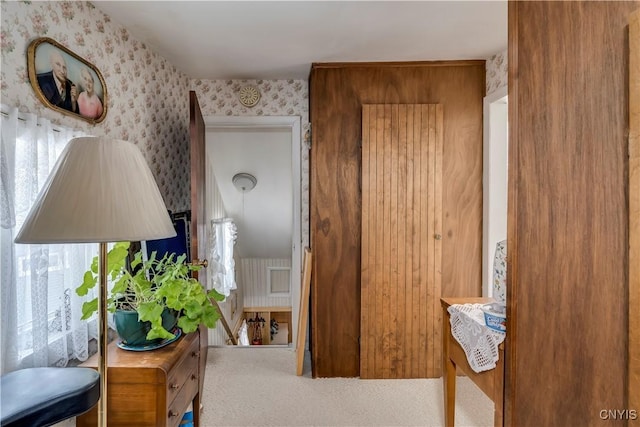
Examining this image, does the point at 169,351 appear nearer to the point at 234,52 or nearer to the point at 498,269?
the point at 498,269

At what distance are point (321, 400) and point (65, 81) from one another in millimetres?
2295

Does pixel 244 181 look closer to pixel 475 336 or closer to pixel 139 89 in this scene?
pixel 139 89

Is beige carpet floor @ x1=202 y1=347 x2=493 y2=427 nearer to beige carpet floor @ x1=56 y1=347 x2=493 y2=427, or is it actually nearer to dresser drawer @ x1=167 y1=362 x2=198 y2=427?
beige carpet floor @ x1=56 y1=347 x2=493 y2=427

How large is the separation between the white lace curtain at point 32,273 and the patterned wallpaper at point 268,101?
5.04 ft

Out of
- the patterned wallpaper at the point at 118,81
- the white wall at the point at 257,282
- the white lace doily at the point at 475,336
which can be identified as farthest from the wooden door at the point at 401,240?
the white wall at the point at 257,282

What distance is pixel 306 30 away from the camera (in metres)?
2.21

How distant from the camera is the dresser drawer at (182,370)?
1.57 metres

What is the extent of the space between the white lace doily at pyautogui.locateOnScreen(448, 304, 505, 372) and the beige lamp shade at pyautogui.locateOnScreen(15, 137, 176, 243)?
1284 mm

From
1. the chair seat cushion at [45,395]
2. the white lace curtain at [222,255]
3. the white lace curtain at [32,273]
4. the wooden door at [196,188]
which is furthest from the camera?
the white lace curtain at [222,255]

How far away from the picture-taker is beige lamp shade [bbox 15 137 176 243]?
0.98m

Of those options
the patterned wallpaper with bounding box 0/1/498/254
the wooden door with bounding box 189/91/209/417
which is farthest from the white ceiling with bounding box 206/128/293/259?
the wooden door with bounding box 189/91/209/417

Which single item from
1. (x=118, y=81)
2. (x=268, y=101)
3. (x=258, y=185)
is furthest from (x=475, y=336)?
(x=258, y=185)

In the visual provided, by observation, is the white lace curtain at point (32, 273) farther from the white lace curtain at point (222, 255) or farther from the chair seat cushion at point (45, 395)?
the white lace curtain at point (222, 255)

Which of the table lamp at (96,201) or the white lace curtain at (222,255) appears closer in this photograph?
the table lamp at (96,201)
